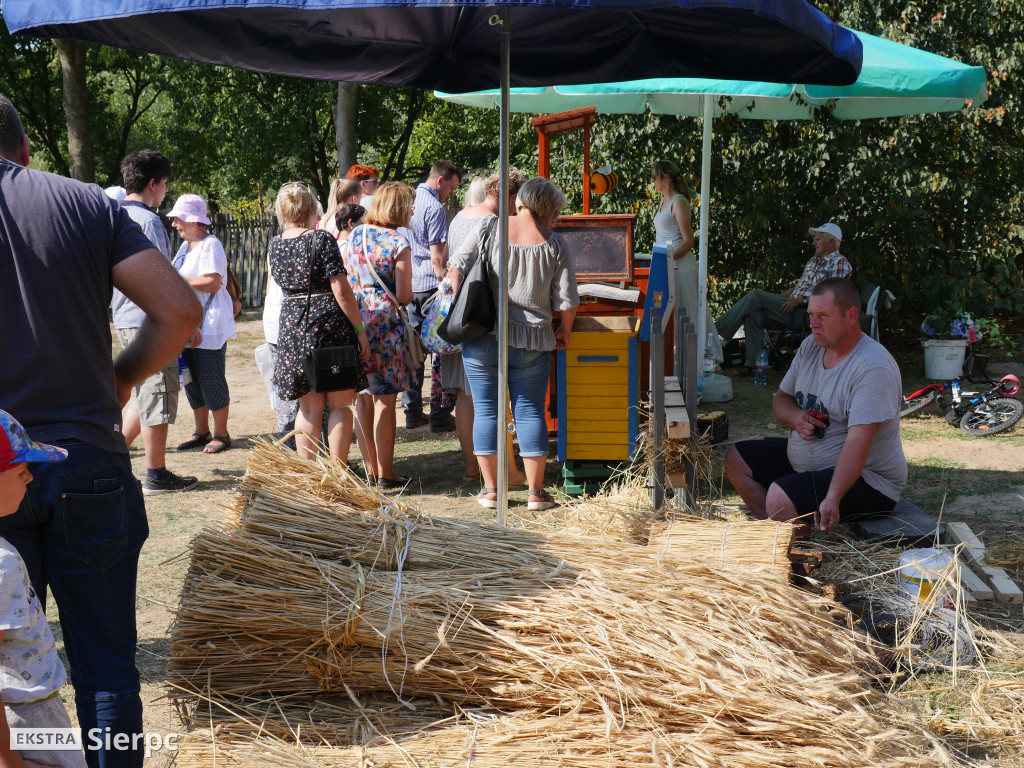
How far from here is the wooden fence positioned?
1731cm

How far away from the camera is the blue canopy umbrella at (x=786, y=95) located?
20.5ft

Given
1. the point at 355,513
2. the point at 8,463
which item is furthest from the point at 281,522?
the point at 8,463

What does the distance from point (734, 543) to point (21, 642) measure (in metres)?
2.44

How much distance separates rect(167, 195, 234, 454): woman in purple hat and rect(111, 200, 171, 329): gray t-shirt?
135 millimetres

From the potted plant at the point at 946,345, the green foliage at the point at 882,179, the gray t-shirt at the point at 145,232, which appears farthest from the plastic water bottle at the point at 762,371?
the gray t-shirt at the point at 145,232

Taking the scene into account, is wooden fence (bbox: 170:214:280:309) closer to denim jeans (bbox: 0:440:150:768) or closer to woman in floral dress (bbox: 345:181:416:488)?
woman in floral dress (bbox: 345:181:416:488)

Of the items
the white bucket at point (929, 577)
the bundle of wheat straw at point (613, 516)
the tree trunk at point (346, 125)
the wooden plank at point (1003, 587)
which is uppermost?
the tree trunk at point (346, 125)

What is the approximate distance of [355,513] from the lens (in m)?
3.20

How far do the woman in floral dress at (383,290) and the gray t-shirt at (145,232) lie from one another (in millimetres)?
1116

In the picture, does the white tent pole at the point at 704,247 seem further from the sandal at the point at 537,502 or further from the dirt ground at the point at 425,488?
the sandal at the point at 537,502

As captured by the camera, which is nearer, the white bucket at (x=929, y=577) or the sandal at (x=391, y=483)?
the white bucket at (x=929, y=577)

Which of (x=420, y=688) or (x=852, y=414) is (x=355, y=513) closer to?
(x=420, y=688)

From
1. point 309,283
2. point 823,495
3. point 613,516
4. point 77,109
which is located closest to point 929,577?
point 823,495

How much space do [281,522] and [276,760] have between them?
83 centimetres
